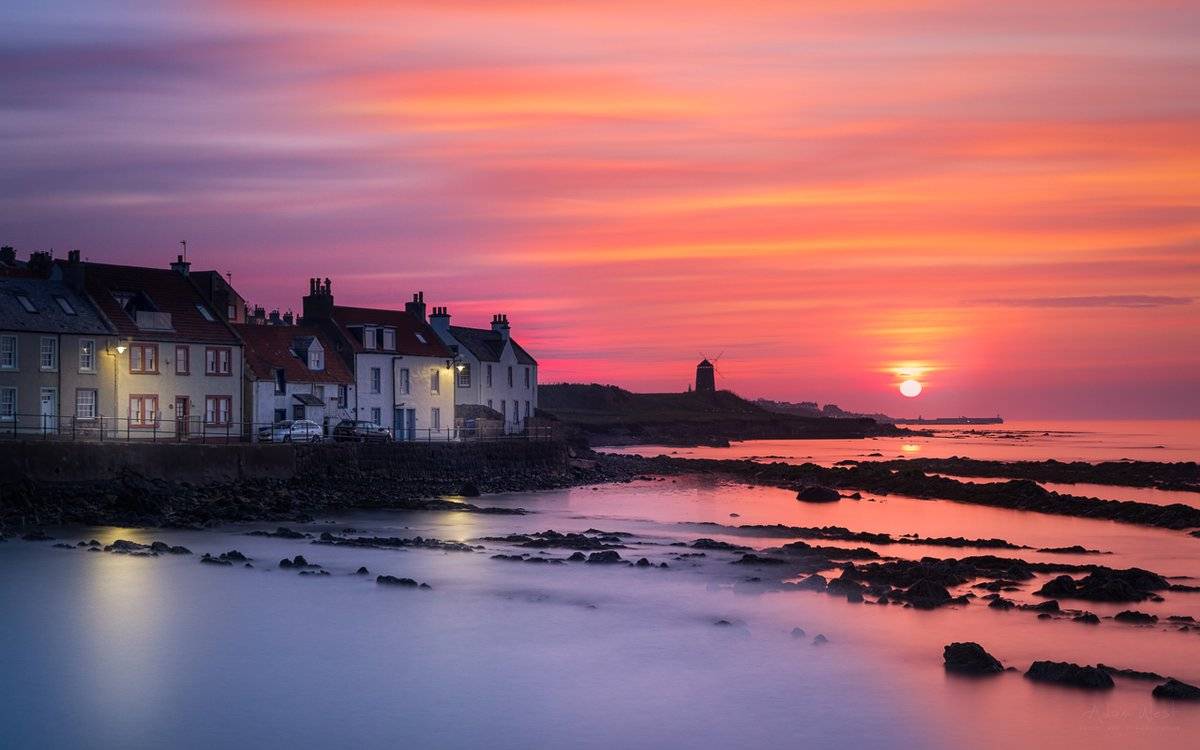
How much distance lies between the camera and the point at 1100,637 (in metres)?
22.7

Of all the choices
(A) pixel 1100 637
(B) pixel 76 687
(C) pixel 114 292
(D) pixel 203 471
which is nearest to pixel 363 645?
(B) pixel 76 687

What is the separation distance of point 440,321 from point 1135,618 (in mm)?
54090

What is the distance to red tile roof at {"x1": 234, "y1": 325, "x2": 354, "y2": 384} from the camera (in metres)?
56.9

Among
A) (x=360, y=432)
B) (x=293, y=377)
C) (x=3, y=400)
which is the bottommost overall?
(x=360, y=432)

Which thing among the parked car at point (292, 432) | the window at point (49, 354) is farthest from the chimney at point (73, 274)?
the parked car at point (292, 432)

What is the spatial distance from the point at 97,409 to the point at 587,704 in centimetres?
3572

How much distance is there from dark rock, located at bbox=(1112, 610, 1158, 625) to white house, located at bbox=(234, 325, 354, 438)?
130 feet

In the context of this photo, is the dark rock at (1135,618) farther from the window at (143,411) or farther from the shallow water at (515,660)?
the window at (143,411)

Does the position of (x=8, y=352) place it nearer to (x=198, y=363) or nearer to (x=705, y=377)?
(x=198, y=363)

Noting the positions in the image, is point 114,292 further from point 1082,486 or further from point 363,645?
point 1082,486

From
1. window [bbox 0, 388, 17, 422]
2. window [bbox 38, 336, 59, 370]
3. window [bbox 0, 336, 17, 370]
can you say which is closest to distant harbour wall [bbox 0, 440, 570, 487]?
A: window [bbox 0, 388, 17, 422]

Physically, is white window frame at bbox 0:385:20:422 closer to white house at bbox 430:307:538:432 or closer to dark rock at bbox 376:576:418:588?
dark rock at bbox 376:576:418:588

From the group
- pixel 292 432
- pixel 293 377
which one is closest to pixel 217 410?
pixel 292 432

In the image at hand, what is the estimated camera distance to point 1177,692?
59.8 feet
